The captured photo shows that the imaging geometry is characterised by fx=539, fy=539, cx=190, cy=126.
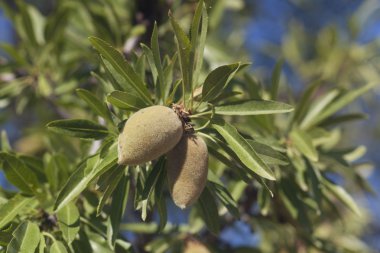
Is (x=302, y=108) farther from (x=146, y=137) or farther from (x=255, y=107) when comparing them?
(x=146, y=137)

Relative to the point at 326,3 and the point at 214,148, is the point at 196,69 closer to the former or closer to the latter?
the point at 214,148

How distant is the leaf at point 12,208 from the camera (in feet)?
3.27

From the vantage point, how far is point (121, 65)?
3.22ft

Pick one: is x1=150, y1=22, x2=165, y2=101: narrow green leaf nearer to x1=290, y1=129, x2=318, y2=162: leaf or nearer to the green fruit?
the green fruit

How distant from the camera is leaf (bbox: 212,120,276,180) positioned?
92 cm

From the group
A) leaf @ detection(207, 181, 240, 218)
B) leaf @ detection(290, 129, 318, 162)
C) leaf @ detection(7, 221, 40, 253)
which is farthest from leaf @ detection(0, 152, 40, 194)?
leaf @ detection(290, 129, 318, 162)

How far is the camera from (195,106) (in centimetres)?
102

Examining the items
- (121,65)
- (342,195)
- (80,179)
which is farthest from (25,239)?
(342,195)

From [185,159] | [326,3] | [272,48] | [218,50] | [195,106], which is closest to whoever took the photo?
[185,159]

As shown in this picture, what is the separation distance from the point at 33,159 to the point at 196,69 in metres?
0.47

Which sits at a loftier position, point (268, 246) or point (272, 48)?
point (272, 48)

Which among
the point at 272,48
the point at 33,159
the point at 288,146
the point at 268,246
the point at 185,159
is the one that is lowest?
the point at 268,246

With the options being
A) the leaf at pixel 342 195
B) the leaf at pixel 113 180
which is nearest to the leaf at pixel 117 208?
the leaf at pixel 113 180

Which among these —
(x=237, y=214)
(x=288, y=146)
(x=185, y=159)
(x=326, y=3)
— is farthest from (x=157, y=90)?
(x=326, y=3)
